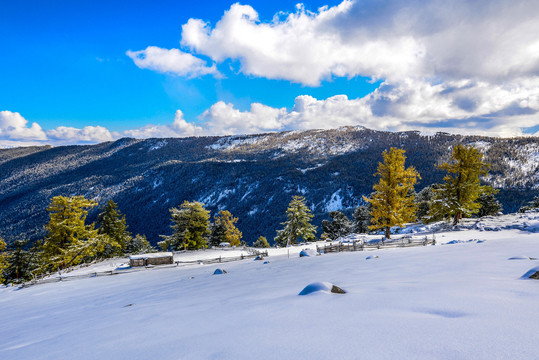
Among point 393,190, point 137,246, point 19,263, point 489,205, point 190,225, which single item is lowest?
point 137,246

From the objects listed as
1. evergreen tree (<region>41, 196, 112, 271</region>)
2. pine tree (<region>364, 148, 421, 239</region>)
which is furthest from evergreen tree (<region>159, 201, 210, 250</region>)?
pine tree (<region>364, 148, 421, 239</region>)

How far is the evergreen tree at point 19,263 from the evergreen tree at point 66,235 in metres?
17.2

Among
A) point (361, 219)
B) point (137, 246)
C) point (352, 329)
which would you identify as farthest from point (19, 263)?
point (361, 219)

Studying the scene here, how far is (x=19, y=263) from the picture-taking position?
39781mm

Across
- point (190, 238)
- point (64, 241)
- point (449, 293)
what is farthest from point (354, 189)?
point (449, 293)

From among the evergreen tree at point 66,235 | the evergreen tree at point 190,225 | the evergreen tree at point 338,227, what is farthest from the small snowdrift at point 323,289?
the evergreen tree at point 338,227

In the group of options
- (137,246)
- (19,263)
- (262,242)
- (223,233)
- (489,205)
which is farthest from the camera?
(262,242)

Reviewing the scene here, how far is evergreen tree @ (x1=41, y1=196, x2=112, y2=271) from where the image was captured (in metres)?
26.8

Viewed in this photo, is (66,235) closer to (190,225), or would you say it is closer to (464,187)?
(190,225)

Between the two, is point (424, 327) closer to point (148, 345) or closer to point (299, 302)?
point (299, 302)

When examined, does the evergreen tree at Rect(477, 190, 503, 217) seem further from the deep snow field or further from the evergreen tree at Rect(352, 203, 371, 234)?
the deep snow field

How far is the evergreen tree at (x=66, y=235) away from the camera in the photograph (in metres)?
26.8

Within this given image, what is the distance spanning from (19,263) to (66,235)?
840 inches

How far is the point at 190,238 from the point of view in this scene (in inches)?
1475
